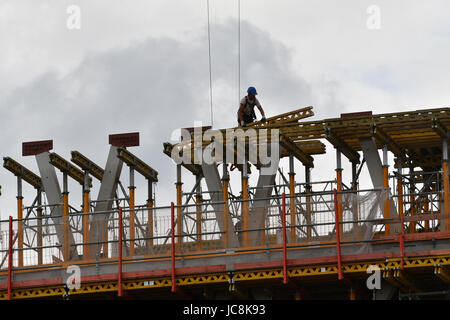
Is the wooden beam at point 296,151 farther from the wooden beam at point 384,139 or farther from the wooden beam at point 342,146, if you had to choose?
the wooden beam at point 384,139

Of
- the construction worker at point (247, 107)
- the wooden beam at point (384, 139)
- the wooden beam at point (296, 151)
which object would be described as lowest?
the wooden beam at point (384, 139)

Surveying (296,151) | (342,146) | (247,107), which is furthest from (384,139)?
(247,107)

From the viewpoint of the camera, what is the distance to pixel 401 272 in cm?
5522

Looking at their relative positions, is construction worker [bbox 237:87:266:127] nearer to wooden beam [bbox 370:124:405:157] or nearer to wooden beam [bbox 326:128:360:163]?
wooden beam [bbox 326:128:360:163]

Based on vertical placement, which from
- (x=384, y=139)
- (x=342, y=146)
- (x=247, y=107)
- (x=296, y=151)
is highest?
(x=247, y=107)

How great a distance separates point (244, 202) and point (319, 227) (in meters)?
3.58

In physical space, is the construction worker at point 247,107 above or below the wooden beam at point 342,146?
above

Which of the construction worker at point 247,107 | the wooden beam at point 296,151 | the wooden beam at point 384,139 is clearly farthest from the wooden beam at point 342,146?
the construction worker at point 247,107

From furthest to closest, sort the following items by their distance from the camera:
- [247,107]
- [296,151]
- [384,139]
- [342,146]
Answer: [296,151] → [247,107] → [342,146] → [384,139]

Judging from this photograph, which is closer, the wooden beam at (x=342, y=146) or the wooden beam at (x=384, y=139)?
the wooden beam at (x=384, y=139)

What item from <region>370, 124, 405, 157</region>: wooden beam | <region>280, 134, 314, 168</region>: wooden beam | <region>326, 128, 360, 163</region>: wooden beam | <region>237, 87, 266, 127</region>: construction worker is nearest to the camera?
<region>370, 124, 405, 157</region>: wooden beam

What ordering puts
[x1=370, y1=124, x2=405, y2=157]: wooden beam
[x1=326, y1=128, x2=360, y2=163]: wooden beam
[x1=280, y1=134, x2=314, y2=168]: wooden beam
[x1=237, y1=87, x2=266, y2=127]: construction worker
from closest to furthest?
[x1=370, y1=124, x2=405, y2=157]: wooden beam < [x1=326, y1=128, x2=360, y2=163]: wooden beam < [x1=280, y1=134, x2=314, y2=168]: wooden beam < [x1=237, y1=87, x2=266, y2=127]: construction worker

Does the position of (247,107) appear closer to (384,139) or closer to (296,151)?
(296,151)

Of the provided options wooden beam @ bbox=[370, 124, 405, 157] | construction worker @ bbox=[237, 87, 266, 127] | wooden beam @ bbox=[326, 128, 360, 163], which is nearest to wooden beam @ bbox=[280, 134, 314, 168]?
wooden beam @ bbox=[326, 128, 360, 163]
